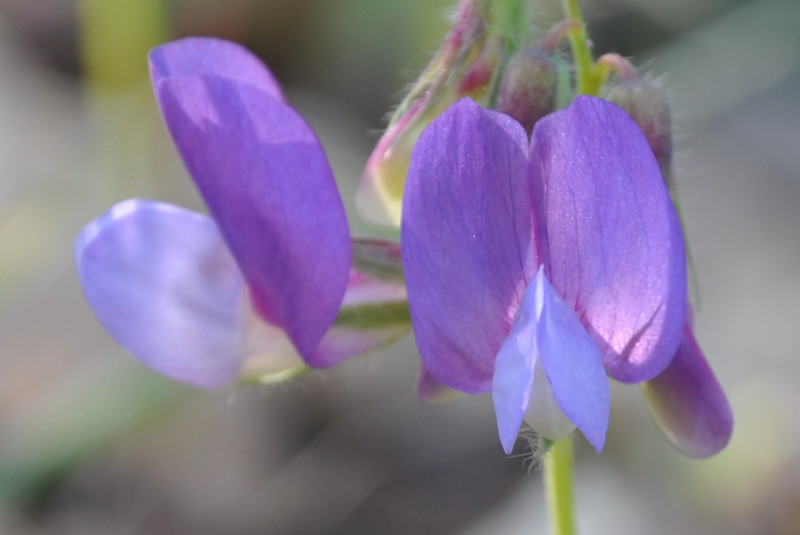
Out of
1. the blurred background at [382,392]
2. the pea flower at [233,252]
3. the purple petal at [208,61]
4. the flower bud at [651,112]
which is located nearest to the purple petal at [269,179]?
the pea flower at [233,252]

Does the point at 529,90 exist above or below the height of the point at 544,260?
above

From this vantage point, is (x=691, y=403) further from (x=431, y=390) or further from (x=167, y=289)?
(x=167, y=289)

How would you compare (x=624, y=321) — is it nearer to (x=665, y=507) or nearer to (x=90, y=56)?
(x=665, y=507)

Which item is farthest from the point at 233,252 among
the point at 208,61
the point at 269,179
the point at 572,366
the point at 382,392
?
the point at 382,392

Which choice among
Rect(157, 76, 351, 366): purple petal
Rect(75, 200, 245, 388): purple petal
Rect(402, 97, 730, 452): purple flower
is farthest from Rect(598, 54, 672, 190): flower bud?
Rect(75, 200, 245, 388): purple petal

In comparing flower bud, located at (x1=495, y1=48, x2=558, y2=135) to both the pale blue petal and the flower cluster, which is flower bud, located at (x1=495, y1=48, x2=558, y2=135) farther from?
the pale blue petal

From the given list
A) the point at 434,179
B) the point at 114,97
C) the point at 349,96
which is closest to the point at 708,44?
the point at 349,96
